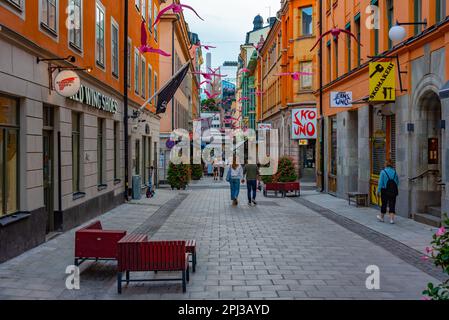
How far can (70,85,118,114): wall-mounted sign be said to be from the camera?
13.7 metres

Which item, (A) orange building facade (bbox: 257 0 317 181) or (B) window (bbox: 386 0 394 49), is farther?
(A) orange building facade (bbox: 257 0 317 181)

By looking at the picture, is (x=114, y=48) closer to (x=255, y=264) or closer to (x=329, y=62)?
(x=329, y=62)

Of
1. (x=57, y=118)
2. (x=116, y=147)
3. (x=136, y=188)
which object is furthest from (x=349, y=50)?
(x=57, y=118)

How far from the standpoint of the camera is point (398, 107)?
15.9 metres

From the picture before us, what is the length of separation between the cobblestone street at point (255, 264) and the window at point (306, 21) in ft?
81.0

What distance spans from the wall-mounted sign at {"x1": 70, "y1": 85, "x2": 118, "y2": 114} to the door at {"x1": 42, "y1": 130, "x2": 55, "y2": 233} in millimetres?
1387

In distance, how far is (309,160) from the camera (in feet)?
132

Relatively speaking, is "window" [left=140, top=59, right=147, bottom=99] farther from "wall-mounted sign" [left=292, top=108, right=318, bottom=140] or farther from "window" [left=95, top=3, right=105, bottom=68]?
"wall-mounted sign" [left=292, top=108, right=318, bottom=140]

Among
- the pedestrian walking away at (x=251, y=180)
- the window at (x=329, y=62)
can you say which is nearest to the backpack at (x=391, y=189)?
the pedestrian walking away at (x=251, y=180)

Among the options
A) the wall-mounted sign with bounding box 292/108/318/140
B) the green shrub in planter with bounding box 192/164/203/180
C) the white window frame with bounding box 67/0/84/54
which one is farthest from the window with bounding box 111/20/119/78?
the green shrub in planter with bounding box 192/164/203/180

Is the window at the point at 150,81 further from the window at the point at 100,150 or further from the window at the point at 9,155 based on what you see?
the window at the point at 9,155
